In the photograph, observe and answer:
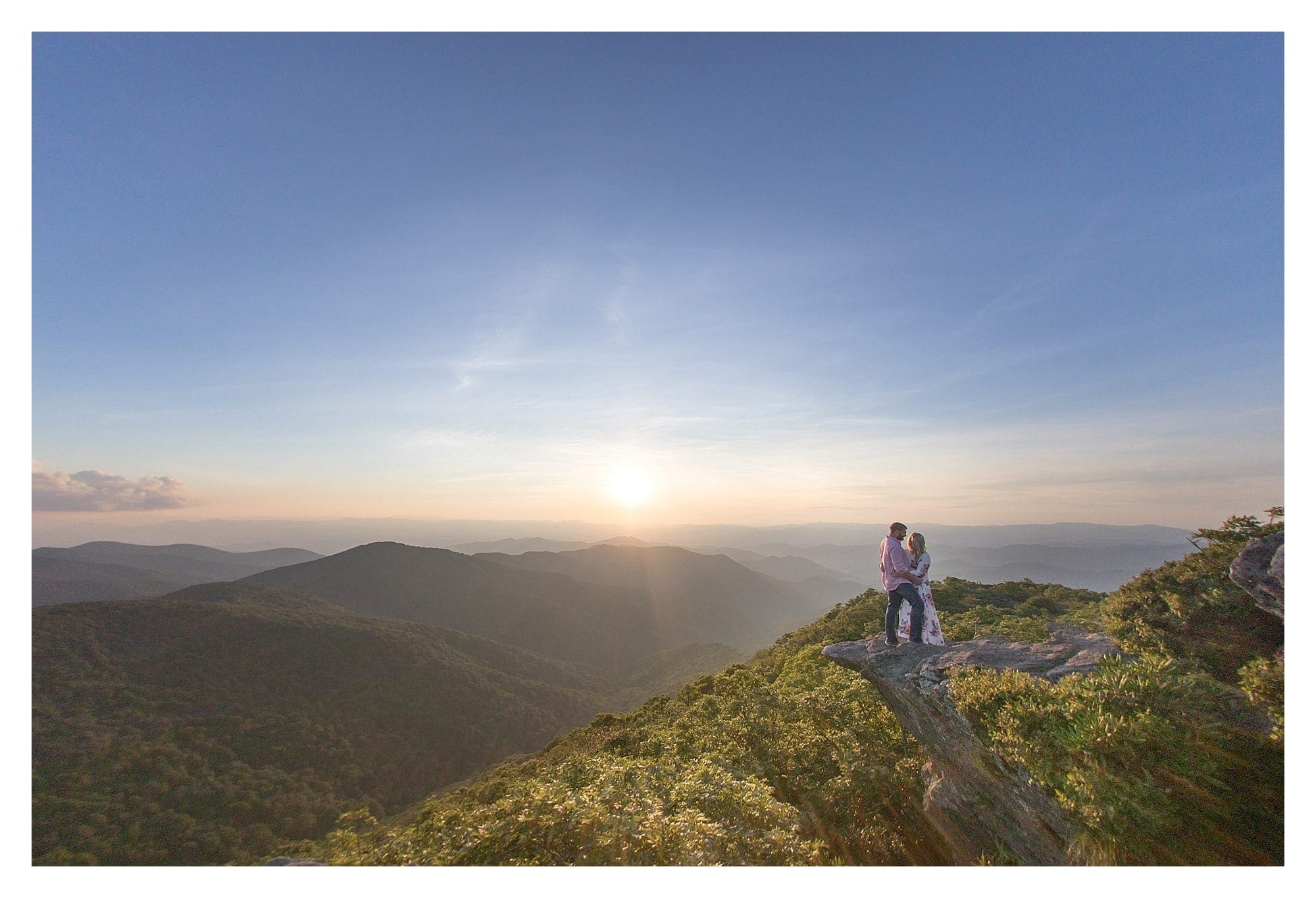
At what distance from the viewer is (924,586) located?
8055 mm

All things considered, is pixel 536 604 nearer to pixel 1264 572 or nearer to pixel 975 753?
pixel 975 753

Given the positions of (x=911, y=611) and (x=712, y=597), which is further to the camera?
(x=712, y=597)

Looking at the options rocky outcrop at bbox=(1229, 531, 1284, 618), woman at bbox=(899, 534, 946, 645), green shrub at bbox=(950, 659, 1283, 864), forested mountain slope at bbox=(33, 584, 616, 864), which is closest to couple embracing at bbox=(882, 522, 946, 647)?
woman at bbox=(899, 534, 946, 645)

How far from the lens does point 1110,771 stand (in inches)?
186

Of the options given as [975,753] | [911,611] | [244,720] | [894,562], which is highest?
[894,562]

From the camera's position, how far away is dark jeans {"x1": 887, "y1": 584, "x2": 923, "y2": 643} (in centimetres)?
789

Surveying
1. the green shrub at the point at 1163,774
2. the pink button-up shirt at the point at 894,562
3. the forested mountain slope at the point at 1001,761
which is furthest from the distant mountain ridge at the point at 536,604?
the green shrub at the point at 1163,774

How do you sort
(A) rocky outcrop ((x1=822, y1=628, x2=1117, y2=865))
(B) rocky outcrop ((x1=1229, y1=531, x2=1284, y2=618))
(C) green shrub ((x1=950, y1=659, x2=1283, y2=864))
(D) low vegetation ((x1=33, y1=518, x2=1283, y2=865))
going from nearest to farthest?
(C) green shrub ((x1=950, y1=659, x2=1283, y2=864))
(D) low vegetation ((x1=33, y1=518, x2=1283, y2=865))
(B) rocky outcrop ((x1=1229, y1=531, x2=1284, y2=618))
(A) rocky outcrop ((x1=822, y1=628, x2=1117, y2=865))

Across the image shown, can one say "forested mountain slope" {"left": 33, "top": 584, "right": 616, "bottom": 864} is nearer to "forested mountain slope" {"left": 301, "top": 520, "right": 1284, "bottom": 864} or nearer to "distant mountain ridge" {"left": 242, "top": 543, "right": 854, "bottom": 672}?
"distant mountain ridge" {"left": 242, "top": 543, "right": 854, "bottom": 672}

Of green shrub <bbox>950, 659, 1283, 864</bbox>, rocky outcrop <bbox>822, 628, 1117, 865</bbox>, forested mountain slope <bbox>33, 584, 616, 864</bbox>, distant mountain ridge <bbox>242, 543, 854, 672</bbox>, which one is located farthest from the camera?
distant mountain ridge <bbox>242, 543, 854, 672</bbox>

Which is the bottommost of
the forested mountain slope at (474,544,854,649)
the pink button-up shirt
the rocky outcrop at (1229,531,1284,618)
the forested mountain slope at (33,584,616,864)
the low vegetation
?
the forested mountain slope at (474,544,854,649)

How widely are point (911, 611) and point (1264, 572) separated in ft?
13.5

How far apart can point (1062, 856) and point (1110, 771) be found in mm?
1680

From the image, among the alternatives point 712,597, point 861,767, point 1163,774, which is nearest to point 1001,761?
point 1163,774
